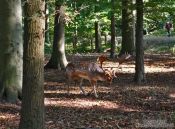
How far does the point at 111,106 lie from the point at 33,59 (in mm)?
5053

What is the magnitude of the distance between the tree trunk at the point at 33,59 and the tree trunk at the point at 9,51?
172 inches

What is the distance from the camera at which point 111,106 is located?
12.5m

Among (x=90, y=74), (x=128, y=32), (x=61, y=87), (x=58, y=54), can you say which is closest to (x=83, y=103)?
(x=90, y=74)

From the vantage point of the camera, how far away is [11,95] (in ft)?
40.5

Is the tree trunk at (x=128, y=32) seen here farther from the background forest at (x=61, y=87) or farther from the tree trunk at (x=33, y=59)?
the tree trunk at (x=33, y=59)

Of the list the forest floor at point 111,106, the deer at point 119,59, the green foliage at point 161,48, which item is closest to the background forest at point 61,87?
the forest floor at point 111,106

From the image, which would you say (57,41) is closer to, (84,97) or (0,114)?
(84,97)

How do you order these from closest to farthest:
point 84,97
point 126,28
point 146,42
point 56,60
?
1. point 84,97
2. point 56,60
3. point 126,28
4. point 146,42

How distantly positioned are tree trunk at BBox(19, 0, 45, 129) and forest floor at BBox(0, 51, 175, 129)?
6.57ft

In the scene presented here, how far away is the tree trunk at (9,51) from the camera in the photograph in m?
12.4

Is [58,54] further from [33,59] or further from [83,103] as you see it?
[33,59]

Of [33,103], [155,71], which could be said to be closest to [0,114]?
[33,103]

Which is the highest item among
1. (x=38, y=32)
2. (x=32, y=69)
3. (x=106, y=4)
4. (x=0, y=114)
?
(x=106, y=4)

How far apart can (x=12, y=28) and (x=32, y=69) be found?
4.86m
